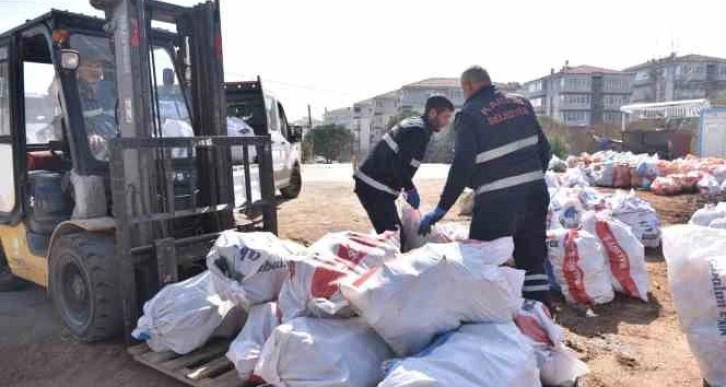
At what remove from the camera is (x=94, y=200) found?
3.82 metres

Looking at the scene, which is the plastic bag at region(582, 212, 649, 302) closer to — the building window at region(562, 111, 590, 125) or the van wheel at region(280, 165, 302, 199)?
the van wheel at region(280, 165, 302, 199)

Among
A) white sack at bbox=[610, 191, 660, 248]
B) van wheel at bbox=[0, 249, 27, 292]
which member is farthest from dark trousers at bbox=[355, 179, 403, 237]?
van wheel at bbox=[0, 249, 27, 292]

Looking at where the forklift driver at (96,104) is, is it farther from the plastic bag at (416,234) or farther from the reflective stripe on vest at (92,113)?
the plastic bag at (416,234)

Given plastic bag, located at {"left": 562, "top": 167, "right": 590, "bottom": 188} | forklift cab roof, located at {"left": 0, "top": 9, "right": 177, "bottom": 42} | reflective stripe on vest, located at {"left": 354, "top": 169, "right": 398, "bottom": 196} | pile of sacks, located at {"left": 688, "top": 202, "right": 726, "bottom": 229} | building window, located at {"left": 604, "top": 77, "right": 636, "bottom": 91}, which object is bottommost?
pile of sacks, located at {"left": 688, "top": 202, "right": 726, "bottom": 229}

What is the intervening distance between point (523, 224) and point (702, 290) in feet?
3.85

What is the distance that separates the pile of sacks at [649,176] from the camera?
918cm

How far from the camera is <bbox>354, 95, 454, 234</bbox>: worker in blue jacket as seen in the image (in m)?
4.20

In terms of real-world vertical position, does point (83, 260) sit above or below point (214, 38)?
below

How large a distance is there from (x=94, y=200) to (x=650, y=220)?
534 cm

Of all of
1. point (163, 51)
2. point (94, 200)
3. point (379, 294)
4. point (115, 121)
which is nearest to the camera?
point (379, 294)

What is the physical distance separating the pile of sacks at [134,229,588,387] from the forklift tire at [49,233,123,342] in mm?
1002

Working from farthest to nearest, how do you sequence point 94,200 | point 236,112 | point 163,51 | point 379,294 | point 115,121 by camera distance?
1. point 236,112
2. point 163,51
3. point 115,121
4. point 94,200
5. point 379,294

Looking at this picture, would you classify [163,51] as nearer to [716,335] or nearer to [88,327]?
[88,327]

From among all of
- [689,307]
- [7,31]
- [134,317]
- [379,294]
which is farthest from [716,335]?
[7,31]
